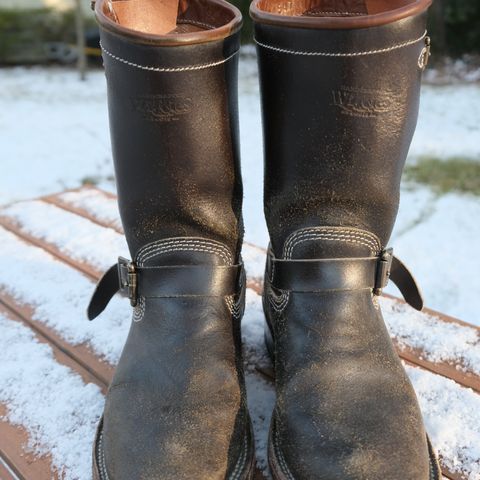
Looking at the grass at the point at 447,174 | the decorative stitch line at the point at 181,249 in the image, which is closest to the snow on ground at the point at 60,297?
the decorative stitch line at the point at 181,249

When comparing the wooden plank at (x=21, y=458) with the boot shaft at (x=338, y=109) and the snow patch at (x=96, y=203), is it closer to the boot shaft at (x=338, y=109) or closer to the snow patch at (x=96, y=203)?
the boot shaft at (x=338, y=109)

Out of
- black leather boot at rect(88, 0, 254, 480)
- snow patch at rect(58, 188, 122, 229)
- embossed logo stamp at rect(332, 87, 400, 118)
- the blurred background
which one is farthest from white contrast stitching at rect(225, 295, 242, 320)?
the blurred background

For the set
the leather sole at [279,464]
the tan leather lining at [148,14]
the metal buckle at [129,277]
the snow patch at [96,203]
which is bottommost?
the snow patch at [96,203]

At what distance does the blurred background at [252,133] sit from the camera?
7.38 feet

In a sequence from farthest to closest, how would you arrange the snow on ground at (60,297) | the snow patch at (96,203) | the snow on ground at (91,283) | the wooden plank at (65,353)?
the snow patch at (96,203) → the snow on ground at (60,297) → the wooden plank at (65,353) → the snow on ground at (91,283)

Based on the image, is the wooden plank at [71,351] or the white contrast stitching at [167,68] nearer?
the white contrast stitching at [167,68]

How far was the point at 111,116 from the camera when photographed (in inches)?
33.5

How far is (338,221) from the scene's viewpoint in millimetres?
840

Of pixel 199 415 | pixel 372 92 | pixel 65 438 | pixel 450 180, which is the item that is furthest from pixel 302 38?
pixel 450 180

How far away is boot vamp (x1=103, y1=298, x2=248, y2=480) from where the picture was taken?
2.41ft

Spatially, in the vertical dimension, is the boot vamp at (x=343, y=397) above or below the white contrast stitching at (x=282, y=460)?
above

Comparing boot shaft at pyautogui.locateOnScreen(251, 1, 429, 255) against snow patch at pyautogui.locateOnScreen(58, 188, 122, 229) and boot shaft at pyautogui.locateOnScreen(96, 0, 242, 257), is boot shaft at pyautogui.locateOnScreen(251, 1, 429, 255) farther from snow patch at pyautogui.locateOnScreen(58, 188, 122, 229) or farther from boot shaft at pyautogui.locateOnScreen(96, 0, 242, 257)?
snow patch at pyautogui.locateOnScreen(58, 188, 122, 229)

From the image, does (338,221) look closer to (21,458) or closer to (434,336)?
(434,336)

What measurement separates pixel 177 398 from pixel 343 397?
222 mm
